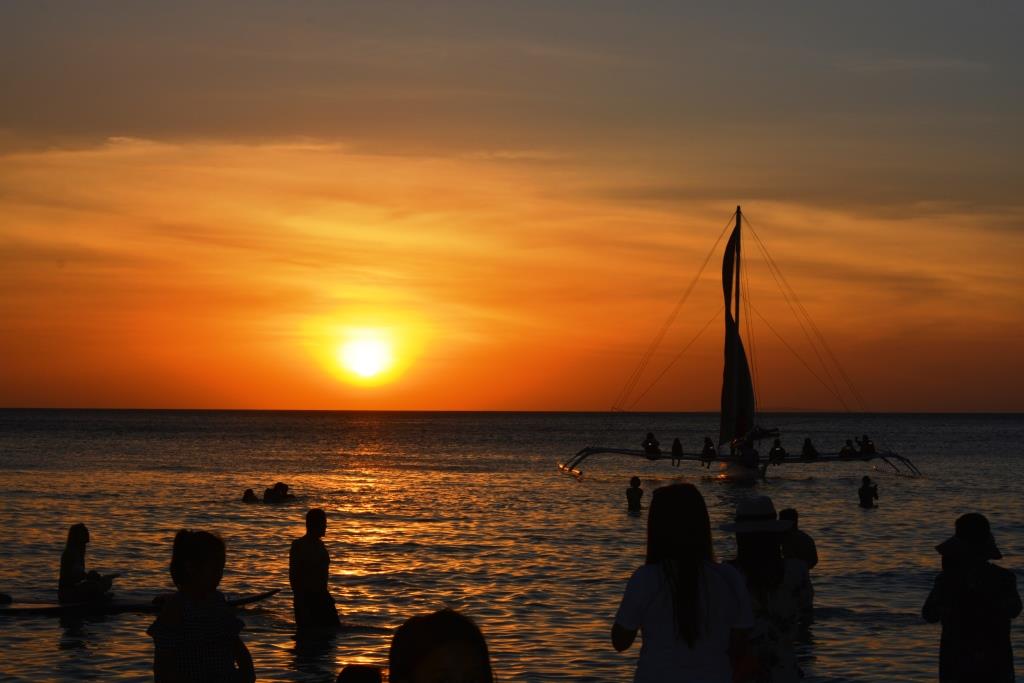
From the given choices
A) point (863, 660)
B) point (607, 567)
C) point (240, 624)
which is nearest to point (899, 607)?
point (863, 660)

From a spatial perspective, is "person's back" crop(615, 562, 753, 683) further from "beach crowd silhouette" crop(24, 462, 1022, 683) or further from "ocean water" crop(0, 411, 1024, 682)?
"ocean water" crop(0, 411, 1024, 682)

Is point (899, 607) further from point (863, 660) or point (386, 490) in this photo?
point (386, 490)

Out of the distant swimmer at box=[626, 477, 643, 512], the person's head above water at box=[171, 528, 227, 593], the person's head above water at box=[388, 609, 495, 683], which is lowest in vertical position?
the distant swimmer at box=[626, 477, 643, 512]

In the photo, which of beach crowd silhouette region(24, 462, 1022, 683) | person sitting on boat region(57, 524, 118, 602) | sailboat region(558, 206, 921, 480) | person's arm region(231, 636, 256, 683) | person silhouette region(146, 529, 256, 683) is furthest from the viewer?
sailboat region(558, 206, 921, 480)

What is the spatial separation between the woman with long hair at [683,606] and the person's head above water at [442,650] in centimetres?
313

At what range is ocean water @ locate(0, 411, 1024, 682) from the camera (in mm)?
18281

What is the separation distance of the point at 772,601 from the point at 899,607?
16640 mm

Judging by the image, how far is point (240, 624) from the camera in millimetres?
7645

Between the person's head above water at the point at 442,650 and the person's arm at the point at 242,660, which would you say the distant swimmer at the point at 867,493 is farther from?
the person's head above water at the point at 442,650

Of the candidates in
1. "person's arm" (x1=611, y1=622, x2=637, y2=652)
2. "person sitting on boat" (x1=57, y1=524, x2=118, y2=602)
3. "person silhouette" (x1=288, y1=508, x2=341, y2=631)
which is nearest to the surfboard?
"person sitting on boat" (x1=57, y1=524, x2=118, y2=602)

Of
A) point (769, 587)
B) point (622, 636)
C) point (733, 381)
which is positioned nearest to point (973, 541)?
point (769, 587)

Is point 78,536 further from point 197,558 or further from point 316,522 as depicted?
point 197,558

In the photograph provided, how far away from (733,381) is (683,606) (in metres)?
61.9

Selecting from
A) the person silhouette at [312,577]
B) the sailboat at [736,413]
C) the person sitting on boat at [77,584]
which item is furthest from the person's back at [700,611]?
the sailboat at [736,413]
